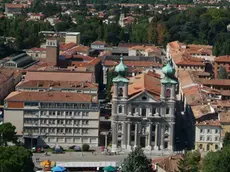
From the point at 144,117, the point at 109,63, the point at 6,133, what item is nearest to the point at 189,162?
the point at 144,117

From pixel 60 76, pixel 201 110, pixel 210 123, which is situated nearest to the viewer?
pixel 210 123

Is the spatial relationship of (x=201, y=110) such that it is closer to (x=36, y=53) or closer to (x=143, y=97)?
(x=143, y=97)

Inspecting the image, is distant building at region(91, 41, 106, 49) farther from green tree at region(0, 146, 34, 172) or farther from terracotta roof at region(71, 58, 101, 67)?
green tree at region(0, 146, 34, 172)

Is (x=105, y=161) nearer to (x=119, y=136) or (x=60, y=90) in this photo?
(x=119, y=136)

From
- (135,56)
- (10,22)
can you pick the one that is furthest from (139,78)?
(10,22)

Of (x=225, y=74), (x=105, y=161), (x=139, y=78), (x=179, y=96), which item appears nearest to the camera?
(x=105, y=161)

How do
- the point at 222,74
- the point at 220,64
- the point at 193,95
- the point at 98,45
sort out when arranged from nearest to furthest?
the point at 193,95 < the point at 222,74 < the point at 220,64 < the point at 98,45

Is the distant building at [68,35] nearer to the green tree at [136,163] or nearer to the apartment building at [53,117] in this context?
the apartment building at [53,117]
